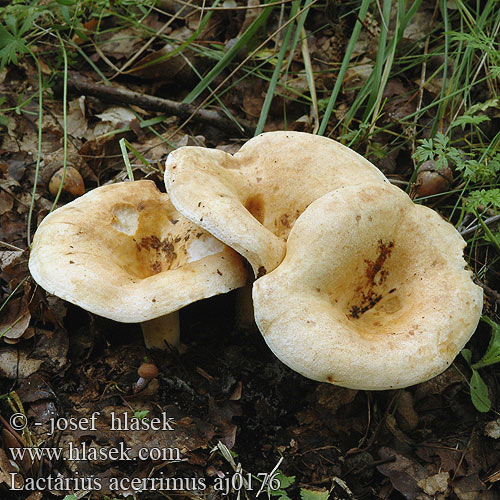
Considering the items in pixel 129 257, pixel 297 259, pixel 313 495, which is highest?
pixel 297 259

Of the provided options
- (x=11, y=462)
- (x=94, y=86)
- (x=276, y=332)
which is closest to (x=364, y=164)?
(x=276, y=332)

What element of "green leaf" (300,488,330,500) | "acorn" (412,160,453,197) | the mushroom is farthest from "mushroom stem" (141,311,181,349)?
"acorn" (412,160,453,197)

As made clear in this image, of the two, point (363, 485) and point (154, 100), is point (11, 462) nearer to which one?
point (363, 485)

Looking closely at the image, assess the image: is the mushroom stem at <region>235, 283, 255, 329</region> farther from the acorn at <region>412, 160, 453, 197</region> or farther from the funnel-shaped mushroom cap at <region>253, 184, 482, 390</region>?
the acorn at <region>412, 160, 453, 197</region>

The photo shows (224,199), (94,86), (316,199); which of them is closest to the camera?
(224,199)

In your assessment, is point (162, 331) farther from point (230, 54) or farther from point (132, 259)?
point (230, 54)

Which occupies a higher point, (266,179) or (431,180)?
(266,179)

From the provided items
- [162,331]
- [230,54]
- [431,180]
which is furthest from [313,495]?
[230,54]
